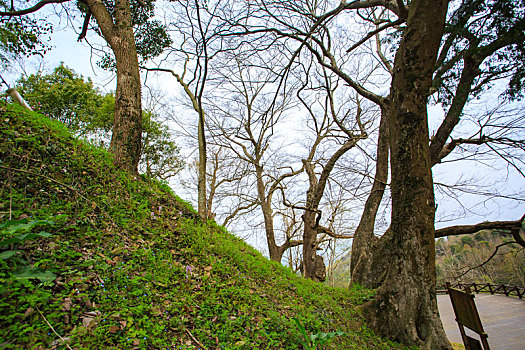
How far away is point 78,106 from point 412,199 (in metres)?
12.7

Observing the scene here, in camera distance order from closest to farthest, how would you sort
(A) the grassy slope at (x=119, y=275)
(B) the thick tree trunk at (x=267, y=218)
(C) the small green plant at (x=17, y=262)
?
(C) the small green plant at (x=17, y=262) → (A) the grassy slope at (x=119, y=275) → (B) the thick tree trunk at (x=267, y=218)

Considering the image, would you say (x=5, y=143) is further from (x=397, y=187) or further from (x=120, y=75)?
(x=397, y=187)

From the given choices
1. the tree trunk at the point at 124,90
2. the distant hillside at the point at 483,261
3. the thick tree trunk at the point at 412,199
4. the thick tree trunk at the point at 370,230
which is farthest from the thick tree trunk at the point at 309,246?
the distant hillside at the point at 483,261

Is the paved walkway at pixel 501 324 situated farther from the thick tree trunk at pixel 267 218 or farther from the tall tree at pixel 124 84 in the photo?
the tall tree at pixel 124 84

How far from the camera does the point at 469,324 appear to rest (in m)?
3.21

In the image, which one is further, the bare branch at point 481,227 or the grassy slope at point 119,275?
the bare branch at point 481,227

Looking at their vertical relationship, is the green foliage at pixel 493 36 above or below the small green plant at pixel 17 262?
above

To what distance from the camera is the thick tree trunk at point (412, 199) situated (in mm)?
3268

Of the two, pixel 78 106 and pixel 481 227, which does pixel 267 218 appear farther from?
pixel 78 106

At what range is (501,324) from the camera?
889cm

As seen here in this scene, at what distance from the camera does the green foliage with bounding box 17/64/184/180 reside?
9.61 m

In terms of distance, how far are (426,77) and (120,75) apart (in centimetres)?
515

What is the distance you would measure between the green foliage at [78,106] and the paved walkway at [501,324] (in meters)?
12.1

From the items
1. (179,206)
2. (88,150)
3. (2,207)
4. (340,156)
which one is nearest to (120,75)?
(88,150)
